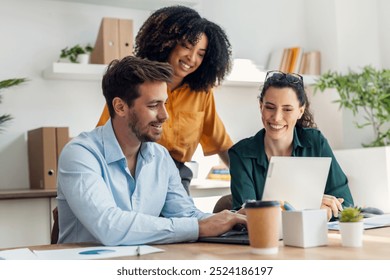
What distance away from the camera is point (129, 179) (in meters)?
1.43

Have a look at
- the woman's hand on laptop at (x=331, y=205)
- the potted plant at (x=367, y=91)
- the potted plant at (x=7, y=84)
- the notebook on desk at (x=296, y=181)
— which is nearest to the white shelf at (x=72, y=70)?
the potted plant at (x=7, y=84)

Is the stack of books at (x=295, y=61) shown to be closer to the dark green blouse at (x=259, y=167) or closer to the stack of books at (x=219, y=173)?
the stack of books at (x=219, y=173)

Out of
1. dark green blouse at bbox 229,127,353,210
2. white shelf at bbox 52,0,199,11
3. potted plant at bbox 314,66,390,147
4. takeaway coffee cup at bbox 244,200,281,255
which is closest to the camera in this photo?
takeaway coffee cup at bbox 244,200,281,255

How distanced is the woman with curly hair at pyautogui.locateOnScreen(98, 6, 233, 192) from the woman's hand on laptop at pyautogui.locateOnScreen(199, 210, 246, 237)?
0.78m

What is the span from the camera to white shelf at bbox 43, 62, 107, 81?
287 cm

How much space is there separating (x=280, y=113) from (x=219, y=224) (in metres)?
0.56

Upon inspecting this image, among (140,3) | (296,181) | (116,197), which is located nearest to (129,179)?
(116,197)

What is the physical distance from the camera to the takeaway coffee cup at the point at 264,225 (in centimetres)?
100

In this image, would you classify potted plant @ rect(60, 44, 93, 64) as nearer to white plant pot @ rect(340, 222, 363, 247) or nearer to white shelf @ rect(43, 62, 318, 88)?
white shelf @ rect(43, 62, 318, 88)

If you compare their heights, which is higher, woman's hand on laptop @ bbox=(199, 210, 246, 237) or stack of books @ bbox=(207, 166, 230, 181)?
woman's hand on laptop @ bbox=(199, 210, 246, 237)

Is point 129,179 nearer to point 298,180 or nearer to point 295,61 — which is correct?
point 298,180

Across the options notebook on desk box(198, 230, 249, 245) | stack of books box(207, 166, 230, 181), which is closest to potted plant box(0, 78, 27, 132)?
stack of books box(207, 166, 230, 181)
